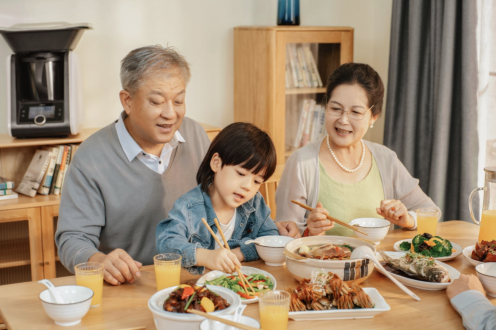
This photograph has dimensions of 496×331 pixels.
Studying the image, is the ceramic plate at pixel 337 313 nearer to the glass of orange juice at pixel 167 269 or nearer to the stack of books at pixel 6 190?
the glass of orange juice at pixel 167 269

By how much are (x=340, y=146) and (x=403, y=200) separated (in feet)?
1.17

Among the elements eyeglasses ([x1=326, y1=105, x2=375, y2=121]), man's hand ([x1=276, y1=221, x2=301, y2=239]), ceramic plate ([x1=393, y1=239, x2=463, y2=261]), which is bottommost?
ceramic plate ([x1=393, y1=239, x2=463, y2=261])

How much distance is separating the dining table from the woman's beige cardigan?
0.55 metres

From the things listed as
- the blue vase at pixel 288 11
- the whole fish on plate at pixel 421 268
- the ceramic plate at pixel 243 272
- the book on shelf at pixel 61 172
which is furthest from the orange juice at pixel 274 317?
the blue vase at pixel 288 11

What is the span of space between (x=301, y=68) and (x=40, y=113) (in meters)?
1.59

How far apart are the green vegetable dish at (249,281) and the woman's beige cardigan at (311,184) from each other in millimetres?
633

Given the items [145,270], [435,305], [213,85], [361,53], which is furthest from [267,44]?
[435,305]

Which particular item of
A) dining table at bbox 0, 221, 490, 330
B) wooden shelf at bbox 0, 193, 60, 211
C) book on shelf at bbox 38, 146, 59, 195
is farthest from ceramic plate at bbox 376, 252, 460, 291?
book on shelf at bbox 38, 146, 59, 195

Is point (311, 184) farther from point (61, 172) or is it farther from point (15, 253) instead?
point (15, 253)

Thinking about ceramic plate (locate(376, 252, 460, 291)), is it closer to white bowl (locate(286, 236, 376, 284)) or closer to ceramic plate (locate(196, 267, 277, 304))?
white bowl (locate(286, 236, 376, 284))

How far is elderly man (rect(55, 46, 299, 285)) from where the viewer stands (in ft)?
6.45

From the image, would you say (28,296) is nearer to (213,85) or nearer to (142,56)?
(142,56)

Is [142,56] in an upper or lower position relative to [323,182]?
upper

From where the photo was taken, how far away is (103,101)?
3396 mm
